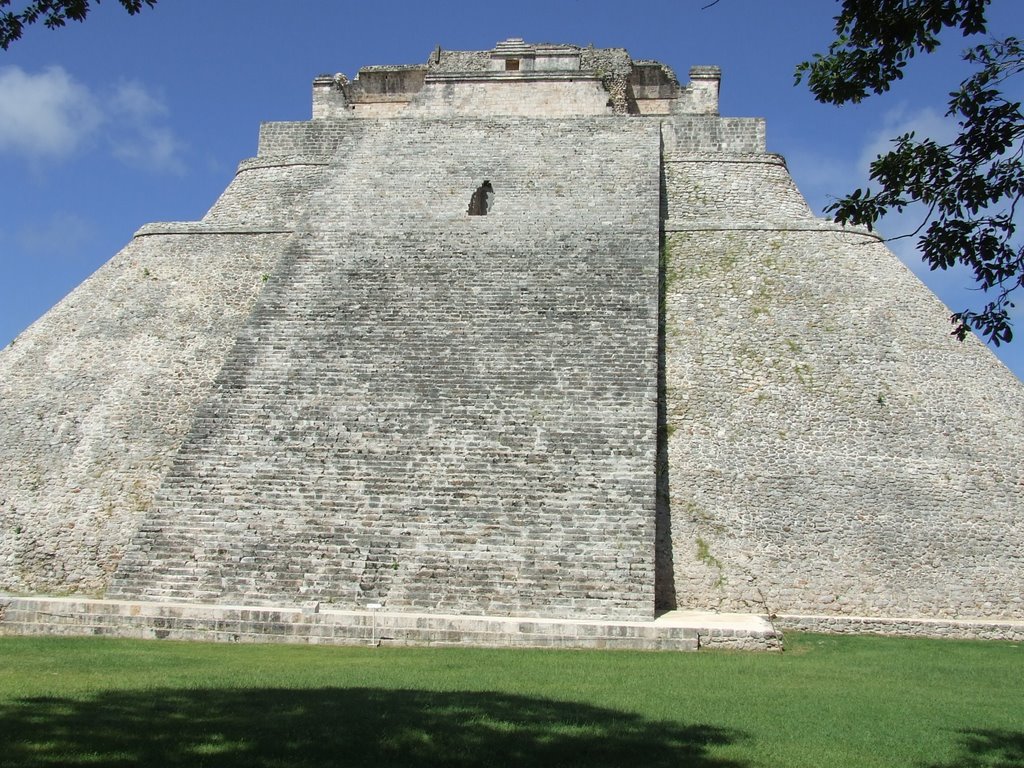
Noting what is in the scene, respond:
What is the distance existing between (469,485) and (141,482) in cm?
352

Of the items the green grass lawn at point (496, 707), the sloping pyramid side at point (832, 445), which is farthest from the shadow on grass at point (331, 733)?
the sloping pyramid side at point (832, 445)

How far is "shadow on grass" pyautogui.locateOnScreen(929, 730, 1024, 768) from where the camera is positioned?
5090mm

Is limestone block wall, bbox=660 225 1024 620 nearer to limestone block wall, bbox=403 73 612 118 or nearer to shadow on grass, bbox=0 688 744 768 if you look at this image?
shadow on grass, bbox=0 688 744 768

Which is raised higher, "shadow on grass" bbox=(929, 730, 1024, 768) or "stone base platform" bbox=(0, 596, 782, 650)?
"stone base platform" bbox=(0, 596, 782, 650)

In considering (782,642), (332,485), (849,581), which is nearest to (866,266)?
(849,581)

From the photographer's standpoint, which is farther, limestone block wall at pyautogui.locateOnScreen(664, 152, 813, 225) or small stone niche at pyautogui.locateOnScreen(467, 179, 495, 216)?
limestone block wall at pyautogui.locateOnScreen(664, 152, 813, 225)

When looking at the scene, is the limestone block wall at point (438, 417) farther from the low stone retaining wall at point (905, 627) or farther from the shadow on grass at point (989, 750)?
the shadow on grass at point (989, 750)

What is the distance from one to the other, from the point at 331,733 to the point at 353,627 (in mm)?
3734

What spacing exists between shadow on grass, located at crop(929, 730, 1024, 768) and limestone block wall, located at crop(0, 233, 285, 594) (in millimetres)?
7961

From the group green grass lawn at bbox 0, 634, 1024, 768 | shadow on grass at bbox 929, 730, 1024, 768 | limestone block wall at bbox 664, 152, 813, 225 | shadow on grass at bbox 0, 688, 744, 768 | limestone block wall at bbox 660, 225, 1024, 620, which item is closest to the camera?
shadow on grass at bbox 0, 688, 744, 768

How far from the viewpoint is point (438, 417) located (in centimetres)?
1120

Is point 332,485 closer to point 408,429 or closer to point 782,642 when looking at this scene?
point 408,429

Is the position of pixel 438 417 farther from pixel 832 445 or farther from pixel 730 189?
pixel 730 189

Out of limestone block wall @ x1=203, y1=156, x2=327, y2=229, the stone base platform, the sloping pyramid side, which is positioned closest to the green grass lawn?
the stone base platform
